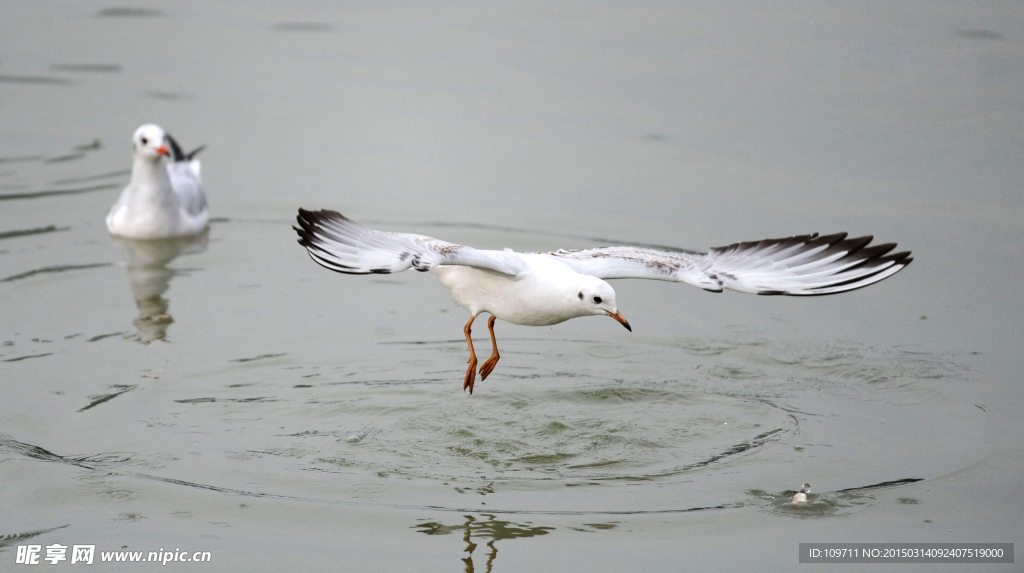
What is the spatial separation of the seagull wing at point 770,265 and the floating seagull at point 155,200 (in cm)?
520

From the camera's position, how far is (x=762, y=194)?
12.9m

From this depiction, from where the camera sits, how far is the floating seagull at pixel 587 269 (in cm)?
746

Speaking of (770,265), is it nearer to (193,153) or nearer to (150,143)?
(150,143)

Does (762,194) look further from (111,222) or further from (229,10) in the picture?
(229,10)

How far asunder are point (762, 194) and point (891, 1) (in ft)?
24.0

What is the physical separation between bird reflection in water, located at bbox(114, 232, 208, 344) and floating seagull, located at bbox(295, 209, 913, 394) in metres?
2.94

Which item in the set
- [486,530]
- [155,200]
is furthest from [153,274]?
[486,530]

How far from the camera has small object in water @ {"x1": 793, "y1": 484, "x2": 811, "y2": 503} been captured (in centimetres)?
727

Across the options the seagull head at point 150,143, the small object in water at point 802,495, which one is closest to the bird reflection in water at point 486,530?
the small object in water at point 802,495

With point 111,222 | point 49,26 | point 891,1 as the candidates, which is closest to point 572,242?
point 111,222

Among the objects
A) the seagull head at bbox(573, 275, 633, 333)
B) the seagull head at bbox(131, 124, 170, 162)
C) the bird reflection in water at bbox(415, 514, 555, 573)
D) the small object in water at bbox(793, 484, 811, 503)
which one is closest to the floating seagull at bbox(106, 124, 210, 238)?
Answer: the seagull head at bbox(131, 124, 170, 162)

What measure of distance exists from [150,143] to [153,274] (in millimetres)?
1731

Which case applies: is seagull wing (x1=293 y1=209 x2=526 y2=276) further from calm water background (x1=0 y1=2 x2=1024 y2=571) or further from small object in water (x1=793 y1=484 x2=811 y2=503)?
small object in water (x1=793 y1=484 x2=811 y2=503)

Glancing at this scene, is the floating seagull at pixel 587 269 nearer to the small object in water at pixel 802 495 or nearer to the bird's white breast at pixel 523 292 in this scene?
the bird's white breast at pixel 523 292
